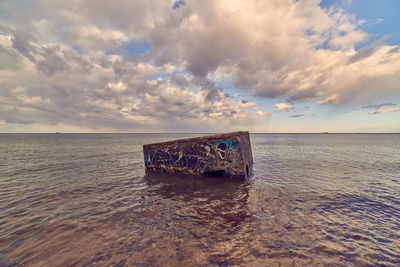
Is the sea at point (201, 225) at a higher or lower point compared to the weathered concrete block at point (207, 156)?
lower

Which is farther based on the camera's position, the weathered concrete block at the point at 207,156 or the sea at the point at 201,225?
the weathered concrete block at the point at 207,156

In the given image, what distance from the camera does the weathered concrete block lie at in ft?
30.1

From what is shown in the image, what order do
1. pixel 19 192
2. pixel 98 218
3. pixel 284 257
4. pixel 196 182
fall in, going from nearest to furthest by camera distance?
1. pixel 284 257
2. pixel 98 218
3. pixel 19 192
4. pixel 196 182

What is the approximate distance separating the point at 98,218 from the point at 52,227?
1202 millimetres

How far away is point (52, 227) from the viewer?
4.70 m

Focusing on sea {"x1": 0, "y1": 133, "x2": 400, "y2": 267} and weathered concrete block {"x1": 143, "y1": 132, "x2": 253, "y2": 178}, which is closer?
sea {"x1": 0, "y1": 133, "x2": 400, "y2": 267}

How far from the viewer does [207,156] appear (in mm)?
9781

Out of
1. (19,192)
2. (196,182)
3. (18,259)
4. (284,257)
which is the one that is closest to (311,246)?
(284,257)

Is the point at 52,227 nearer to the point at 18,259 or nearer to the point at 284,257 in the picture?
the point at 18,259

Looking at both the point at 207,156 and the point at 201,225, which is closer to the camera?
the point at 201,225

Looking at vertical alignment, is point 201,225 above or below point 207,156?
below

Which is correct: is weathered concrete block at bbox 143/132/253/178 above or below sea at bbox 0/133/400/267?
above

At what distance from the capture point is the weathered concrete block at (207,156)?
9188 mm

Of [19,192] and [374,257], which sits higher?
[19,192]
